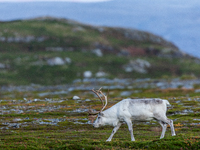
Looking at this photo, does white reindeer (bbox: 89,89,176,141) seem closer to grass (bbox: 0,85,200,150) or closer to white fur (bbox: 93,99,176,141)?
white fur (bbox: 93,99,176,141)

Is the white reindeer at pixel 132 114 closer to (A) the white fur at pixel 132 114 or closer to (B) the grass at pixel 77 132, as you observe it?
(A) the white fur at pixel 132 114

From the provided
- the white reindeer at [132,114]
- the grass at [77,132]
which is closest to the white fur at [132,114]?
the white reindeer at [132,114]

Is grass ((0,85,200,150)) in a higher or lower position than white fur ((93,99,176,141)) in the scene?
lower

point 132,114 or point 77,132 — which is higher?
point 132,114

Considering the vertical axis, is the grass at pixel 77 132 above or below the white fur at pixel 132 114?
below

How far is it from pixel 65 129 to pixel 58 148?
14831 mm

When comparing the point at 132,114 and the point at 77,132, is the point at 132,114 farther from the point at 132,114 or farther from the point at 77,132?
the point at 77,132

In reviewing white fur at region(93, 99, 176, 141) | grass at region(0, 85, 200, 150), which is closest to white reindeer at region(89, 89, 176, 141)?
white fur at region(93, 99, 176, 141)

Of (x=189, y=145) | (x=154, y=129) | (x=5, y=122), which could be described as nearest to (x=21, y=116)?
(x=5, y=122)

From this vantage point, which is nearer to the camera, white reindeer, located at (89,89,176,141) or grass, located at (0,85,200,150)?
grass, located at (0,85,200,150)

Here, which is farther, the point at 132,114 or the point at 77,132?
the point at 77,132

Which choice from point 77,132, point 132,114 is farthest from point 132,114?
point 77,132

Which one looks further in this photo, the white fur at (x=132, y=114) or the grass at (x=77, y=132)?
the white fur at (x=132, y=114)

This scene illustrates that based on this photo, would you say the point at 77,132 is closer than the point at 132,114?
No
